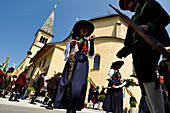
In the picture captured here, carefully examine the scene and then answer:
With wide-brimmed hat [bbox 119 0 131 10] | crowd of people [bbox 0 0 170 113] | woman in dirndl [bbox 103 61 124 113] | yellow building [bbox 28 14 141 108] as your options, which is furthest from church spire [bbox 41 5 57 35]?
wide-brimmed hat [bbox 119 0 131 10]

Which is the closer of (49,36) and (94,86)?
(94,86)

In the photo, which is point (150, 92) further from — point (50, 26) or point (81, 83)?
point (50, 26)

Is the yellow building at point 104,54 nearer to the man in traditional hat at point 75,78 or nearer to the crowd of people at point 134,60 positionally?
the crowd of people at point 134,60

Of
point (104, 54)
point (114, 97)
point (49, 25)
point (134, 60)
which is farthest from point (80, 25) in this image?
point (49, 25)

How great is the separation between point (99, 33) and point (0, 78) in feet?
50.2

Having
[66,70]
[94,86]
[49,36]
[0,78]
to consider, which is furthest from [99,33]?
[49,36]

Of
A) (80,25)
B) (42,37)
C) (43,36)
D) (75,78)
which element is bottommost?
(75,78)

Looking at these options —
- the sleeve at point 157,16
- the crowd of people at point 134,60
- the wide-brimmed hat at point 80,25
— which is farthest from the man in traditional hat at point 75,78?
the sleeve at point 157,16

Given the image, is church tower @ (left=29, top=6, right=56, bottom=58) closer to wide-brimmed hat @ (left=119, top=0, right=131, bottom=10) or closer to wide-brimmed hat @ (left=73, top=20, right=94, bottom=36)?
wide-brimmed hat @ (left=73, top=20, right=94, bottom=36)

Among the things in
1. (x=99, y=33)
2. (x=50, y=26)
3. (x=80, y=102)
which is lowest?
(x=80, y=102)

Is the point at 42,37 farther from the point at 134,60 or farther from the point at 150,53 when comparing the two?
the point at 150,53

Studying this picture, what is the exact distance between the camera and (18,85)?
6.85 m

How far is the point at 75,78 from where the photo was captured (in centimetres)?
229

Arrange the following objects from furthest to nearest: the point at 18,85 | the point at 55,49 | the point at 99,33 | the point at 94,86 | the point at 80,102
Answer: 1. the point at 99,33
2. the point at 55,49
3. the point at 94,86
4. the point at 18,85
5. the point at 80,102
